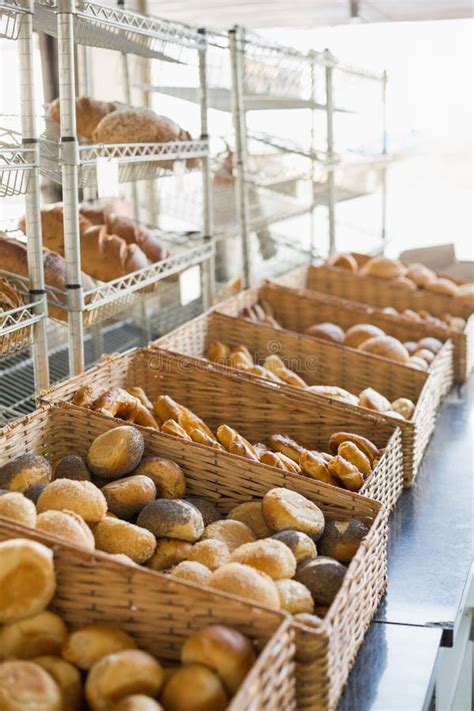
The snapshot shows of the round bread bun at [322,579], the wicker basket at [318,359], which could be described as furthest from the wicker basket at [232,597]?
the wicker basket at [318,359]

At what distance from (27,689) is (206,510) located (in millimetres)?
618

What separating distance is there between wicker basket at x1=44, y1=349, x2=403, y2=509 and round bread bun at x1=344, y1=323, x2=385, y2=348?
707 millimetres

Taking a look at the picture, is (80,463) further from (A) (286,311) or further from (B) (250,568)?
(A) (286,311)

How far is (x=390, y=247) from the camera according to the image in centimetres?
489

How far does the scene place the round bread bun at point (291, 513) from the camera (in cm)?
143

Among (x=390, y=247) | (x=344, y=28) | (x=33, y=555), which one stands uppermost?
(x=344, y=28)

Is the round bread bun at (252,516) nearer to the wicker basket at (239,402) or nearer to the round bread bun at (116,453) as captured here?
the round bread bun at (116,453)

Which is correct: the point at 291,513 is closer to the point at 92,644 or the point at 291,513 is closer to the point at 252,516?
the point at 252,516

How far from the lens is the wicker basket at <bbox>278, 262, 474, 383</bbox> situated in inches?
123

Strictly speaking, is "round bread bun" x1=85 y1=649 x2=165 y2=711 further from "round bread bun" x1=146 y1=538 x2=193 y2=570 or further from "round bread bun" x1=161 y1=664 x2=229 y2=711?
"round bread bun" x1=146 y1=538 x2=193 y2=570

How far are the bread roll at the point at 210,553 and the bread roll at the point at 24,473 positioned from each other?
0.32 m

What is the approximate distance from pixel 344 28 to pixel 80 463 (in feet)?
10.6

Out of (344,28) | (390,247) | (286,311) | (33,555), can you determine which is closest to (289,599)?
(33,555)

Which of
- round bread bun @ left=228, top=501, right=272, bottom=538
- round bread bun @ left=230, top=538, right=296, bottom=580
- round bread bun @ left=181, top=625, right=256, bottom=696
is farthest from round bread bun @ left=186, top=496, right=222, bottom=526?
round bread bun @ left=181, top=625, right=256, bottom=696
